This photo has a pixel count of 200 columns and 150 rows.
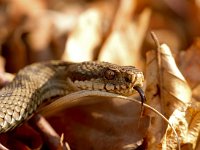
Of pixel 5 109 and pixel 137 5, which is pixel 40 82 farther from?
pixel 137 5

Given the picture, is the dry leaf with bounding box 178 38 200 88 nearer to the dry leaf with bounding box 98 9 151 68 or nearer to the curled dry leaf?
the curled dry leaf

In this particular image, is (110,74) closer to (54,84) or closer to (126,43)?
(54,84)

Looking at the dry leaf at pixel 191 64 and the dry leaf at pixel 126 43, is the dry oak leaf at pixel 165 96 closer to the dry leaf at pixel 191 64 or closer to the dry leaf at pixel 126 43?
the dry leaf at pixel 191 64

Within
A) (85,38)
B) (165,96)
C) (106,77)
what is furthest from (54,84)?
(85,38)

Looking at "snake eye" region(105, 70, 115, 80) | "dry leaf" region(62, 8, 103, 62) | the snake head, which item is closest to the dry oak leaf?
the snake head

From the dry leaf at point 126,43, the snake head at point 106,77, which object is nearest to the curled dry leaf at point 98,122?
the snake head at point 106,77

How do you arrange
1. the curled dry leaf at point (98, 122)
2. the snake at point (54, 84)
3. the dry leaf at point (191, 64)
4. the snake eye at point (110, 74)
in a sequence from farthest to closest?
1. the dry leaf at point (191, 64)
2. the snake eye at point (110, 74)
3. the snake at point (54, 84)
4. the curled dry leaf at point (98, 122)
